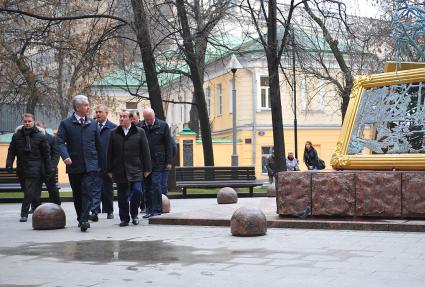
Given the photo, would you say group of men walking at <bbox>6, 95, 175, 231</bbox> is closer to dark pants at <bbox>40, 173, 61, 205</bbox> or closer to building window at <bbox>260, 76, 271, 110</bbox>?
dark pants at <bbox>40, 173, 61, 205</bbox>

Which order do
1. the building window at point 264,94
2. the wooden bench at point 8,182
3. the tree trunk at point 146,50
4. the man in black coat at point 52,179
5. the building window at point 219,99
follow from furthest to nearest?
the building window at point 219,99 → the building window at point 264,94 → the wooden bench at point 8,182 → the tree trunk at point 146,50 → the man in black coat at point 52,179

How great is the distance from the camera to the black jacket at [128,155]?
1229 centimetres

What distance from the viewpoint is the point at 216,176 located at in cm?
2417

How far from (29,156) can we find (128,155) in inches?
100

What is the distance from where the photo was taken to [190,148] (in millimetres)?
40438

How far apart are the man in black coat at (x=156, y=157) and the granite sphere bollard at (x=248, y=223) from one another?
3.02m

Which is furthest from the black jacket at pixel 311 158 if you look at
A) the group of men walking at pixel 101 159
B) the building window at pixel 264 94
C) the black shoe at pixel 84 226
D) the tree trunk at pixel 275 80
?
the building window at pixel 264 94

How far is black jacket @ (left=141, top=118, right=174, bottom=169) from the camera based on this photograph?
13.4 meters

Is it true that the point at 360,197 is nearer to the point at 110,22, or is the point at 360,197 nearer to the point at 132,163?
the point at 132,163

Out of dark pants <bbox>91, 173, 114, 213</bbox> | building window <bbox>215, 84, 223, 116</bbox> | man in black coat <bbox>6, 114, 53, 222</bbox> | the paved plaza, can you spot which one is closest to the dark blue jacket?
dark pants <bbox>91, 173, 114, 213</bbox>

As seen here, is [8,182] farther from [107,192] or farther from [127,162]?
[127,162]

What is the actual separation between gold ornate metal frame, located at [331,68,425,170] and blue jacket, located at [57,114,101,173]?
3.75m

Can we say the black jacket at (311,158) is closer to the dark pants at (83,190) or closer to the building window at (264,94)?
the dark pants at (83,190)

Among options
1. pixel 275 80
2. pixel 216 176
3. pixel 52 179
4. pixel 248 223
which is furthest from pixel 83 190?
pixel 216 176
